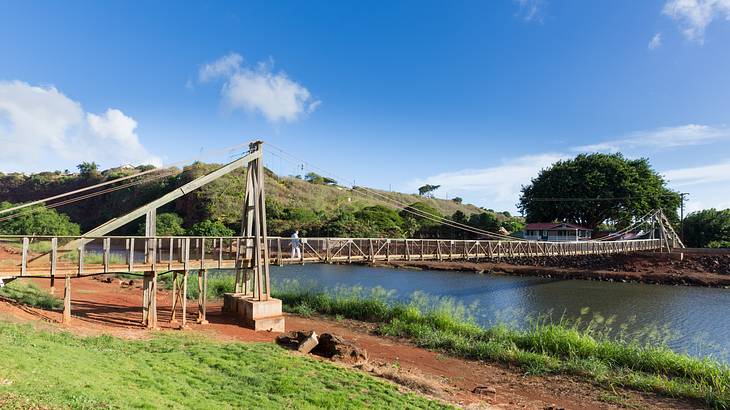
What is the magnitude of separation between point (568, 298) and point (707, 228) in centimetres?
3285

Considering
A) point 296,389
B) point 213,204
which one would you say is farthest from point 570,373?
point 213,204

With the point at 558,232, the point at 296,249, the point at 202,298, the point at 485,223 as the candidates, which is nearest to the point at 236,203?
the point at 485,223

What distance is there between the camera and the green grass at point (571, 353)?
1002 centimetres

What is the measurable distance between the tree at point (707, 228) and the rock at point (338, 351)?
1951 inches

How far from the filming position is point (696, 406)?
9.11 m

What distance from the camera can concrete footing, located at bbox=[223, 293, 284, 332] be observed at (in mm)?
14016

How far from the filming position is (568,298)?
2625 centimetres

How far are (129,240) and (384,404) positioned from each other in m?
8.74

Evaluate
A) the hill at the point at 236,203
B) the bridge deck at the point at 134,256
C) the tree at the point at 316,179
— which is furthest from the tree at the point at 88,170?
the bridge deck at the point at 134,256

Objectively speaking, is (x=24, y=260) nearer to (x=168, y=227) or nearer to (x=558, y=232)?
(x=168, y=227)

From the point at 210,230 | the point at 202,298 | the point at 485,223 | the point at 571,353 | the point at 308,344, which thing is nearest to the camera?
the point at 308,344

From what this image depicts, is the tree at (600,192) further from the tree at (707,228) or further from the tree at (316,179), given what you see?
the tree at (316,179)

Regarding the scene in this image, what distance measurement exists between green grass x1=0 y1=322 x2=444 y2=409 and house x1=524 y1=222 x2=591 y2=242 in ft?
142

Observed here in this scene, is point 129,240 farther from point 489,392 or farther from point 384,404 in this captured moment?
point 489,392
